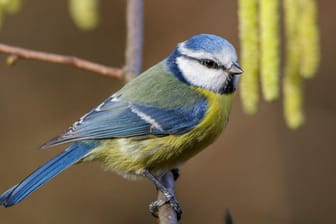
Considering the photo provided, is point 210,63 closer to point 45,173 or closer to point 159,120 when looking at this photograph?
point 159,120

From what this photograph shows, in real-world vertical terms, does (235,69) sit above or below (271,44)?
below

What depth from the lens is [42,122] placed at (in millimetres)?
3732

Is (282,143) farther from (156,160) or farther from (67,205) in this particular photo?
(156,160)

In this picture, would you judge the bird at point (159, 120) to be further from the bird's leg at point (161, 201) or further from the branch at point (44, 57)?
the branch at point (44, 57)

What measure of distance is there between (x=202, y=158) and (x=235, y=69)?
141 cm

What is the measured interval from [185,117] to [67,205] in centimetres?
147

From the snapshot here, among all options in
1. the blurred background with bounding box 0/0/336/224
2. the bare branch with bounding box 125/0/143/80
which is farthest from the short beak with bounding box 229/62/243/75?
the blurred background with bounding box 0/0/336/224

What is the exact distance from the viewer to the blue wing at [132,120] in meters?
2.33

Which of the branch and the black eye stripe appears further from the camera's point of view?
the black eye stripe

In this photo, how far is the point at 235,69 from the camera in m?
2.33

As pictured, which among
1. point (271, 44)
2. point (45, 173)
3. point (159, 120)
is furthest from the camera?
point (159, 120)

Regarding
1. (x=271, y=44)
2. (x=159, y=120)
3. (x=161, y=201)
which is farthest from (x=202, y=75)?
(x=271, y=44)

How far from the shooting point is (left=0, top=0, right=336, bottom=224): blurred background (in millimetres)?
3658

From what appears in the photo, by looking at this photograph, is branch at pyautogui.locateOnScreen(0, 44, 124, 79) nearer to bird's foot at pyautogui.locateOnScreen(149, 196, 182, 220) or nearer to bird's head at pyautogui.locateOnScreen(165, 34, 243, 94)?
bird's head at pyautogui.locateOnScreen(165, 34, 243, 94)
